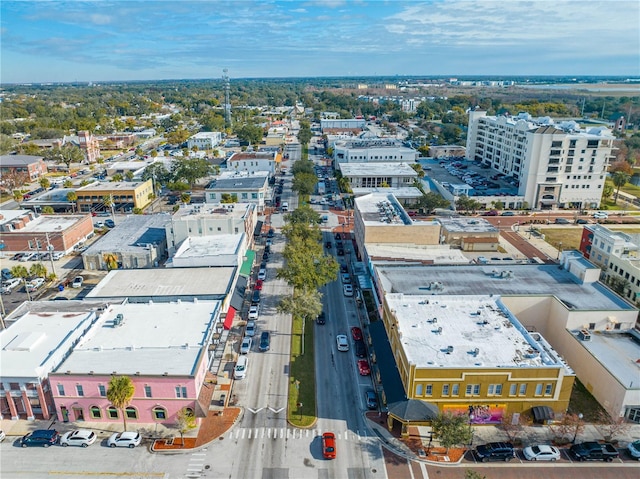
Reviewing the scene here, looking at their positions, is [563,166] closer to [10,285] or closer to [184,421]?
[184,421]

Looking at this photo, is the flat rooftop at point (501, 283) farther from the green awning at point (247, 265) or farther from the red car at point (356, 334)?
the green awning at point (247, 265)

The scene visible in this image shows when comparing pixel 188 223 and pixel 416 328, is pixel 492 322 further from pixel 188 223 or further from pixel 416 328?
pixel 188 223

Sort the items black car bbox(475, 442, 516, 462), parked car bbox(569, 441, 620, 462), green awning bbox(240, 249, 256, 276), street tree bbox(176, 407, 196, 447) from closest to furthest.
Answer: black car bbox(475, 442, 516, 462)
parked car bbox(569, 441, 620, 462)
street tree bbox(176, 407, 196, 447)
green awning bbox(240, 249, 256, 276)

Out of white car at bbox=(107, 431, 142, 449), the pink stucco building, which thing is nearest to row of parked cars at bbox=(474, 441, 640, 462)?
the pink stucco building

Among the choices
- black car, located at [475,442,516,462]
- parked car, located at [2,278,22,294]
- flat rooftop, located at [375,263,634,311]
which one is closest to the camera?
black car, located at [475,442,516,462]

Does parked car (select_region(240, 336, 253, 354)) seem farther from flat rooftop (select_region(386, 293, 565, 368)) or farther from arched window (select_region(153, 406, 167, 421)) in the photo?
flat rooftop (select_region(386, 293, 565, 368))

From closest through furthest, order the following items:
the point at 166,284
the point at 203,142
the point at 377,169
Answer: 1. the point at 166,284
2. the point at 377,169
3. the point at 203,142

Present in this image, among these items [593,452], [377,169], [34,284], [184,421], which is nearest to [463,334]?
[593,452]
